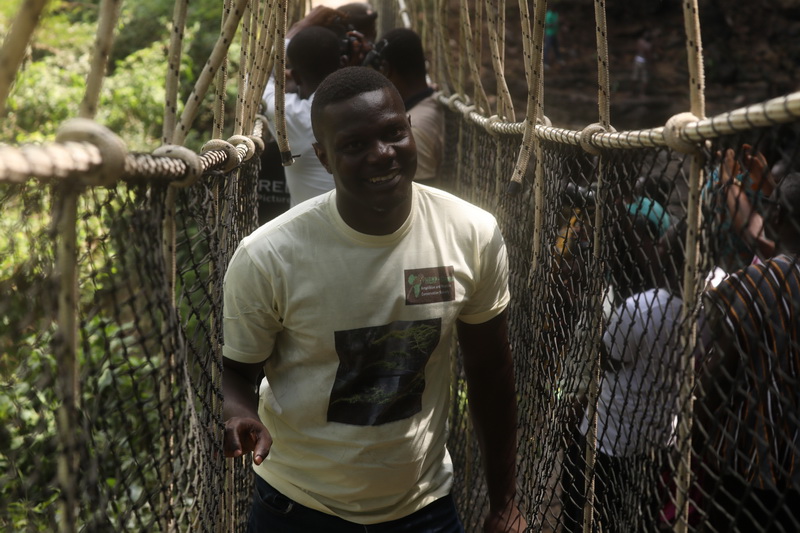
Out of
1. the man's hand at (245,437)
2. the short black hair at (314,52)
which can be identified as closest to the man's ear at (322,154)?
the man's hand at (245,437)

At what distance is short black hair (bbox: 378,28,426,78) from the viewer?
13.3 ft

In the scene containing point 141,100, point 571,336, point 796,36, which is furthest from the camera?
point 796,36

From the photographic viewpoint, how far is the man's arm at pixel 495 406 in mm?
2191

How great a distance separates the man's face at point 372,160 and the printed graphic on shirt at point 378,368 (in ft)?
0.76

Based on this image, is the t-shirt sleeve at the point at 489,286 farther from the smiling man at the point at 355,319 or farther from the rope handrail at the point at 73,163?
the rope handrail at the point at 73,163

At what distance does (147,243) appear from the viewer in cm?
137

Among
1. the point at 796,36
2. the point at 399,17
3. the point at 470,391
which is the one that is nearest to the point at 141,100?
the point at 399,17

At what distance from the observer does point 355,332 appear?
6.42ft

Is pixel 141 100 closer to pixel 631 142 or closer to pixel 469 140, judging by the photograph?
pixel 469 140

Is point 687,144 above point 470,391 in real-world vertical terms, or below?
above

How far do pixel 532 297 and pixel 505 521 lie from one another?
63cm

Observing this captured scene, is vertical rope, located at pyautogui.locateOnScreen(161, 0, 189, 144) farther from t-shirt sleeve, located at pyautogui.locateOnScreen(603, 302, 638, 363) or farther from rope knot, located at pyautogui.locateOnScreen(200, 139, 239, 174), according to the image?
t-shirt sleeve, located at pyautogui.locateOnScreen(603, 302, 638, 363)

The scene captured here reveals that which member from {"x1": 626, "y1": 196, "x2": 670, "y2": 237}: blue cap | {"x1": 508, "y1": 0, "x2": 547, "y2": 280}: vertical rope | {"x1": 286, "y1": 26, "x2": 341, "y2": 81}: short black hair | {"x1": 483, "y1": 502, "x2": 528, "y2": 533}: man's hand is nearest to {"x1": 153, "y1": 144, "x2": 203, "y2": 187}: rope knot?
{"x1": 626, "y1": 196, "x2": 670, "y2": 237}: blue cap

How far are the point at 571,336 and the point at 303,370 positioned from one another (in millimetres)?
654
